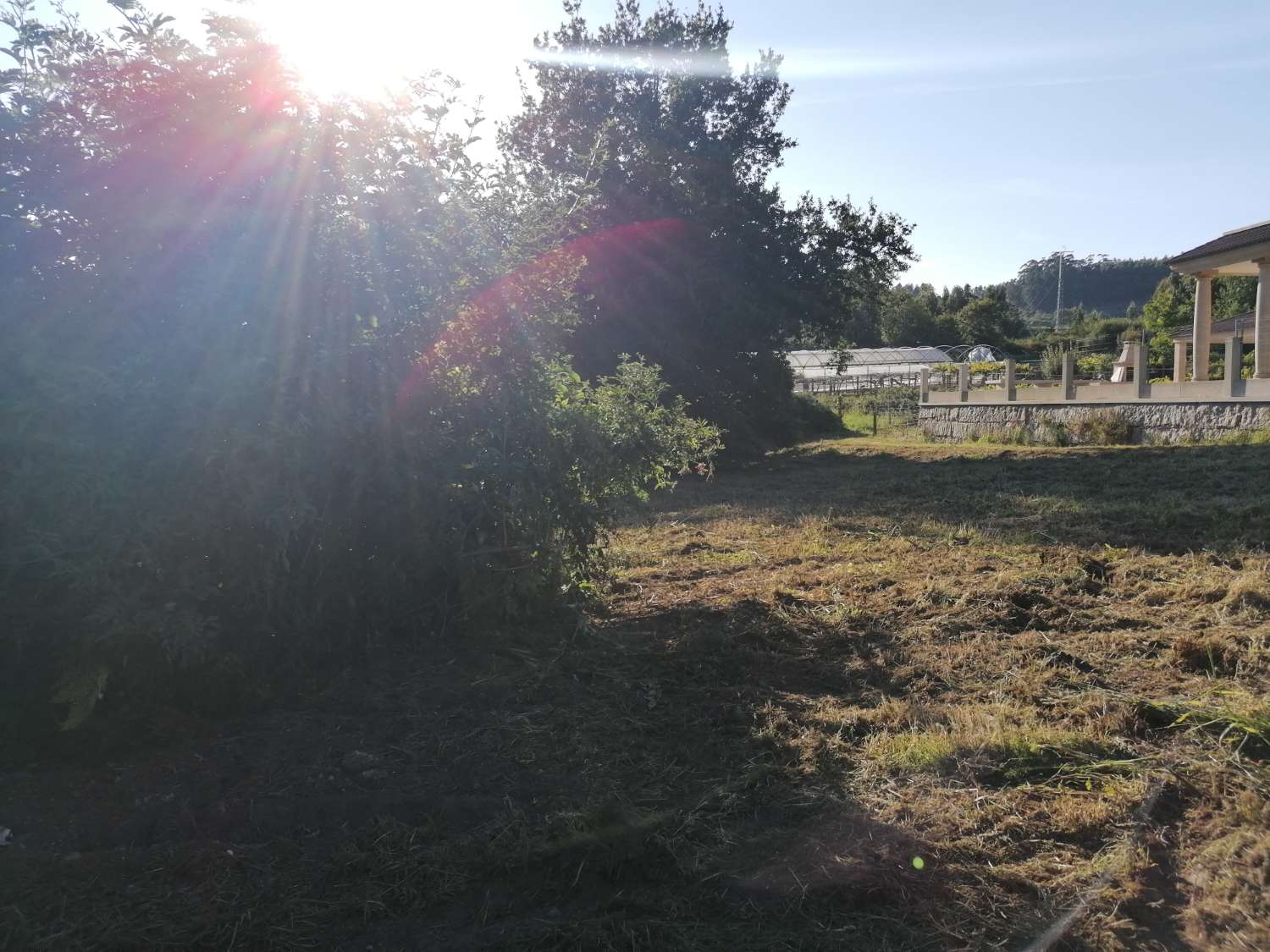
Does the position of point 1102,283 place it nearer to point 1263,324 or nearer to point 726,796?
point 1263,324

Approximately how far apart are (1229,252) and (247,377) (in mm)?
21949

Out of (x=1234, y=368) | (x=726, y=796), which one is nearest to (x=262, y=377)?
(x=726, y=796)

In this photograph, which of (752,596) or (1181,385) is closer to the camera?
(752,596)

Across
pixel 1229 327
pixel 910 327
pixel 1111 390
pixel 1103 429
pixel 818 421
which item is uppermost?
pixel 910 327

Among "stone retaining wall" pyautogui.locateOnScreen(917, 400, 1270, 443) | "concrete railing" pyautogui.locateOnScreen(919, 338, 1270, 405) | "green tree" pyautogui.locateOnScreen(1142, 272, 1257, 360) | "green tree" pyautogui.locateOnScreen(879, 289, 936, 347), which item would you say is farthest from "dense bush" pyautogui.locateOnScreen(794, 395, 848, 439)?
"green tree" pyautogui.locateOnScreen(879, 289, 936, 347)

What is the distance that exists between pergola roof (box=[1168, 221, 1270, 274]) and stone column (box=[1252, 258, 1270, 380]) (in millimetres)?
380

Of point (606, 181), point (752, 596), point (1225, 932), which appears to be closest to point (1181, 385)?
point (606, 181)

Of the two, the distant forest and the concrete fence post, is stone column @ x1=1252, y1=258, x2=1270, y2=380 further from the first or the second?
the distant forest

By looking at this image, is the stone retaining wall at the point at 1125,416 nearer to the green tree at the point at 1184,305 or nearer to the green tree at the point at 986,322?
the green tree at the point at 1184,305

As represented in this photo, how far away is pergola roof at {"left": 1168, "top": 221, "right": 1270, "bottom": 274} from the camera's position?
19562 millimetres

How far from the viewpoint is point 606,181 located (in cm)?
2122

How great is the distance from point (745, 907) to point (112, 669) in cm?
276

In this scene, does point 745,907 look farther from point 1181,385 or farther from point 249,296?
point 1181,385

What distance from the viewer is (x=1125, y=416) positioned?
19000mm
